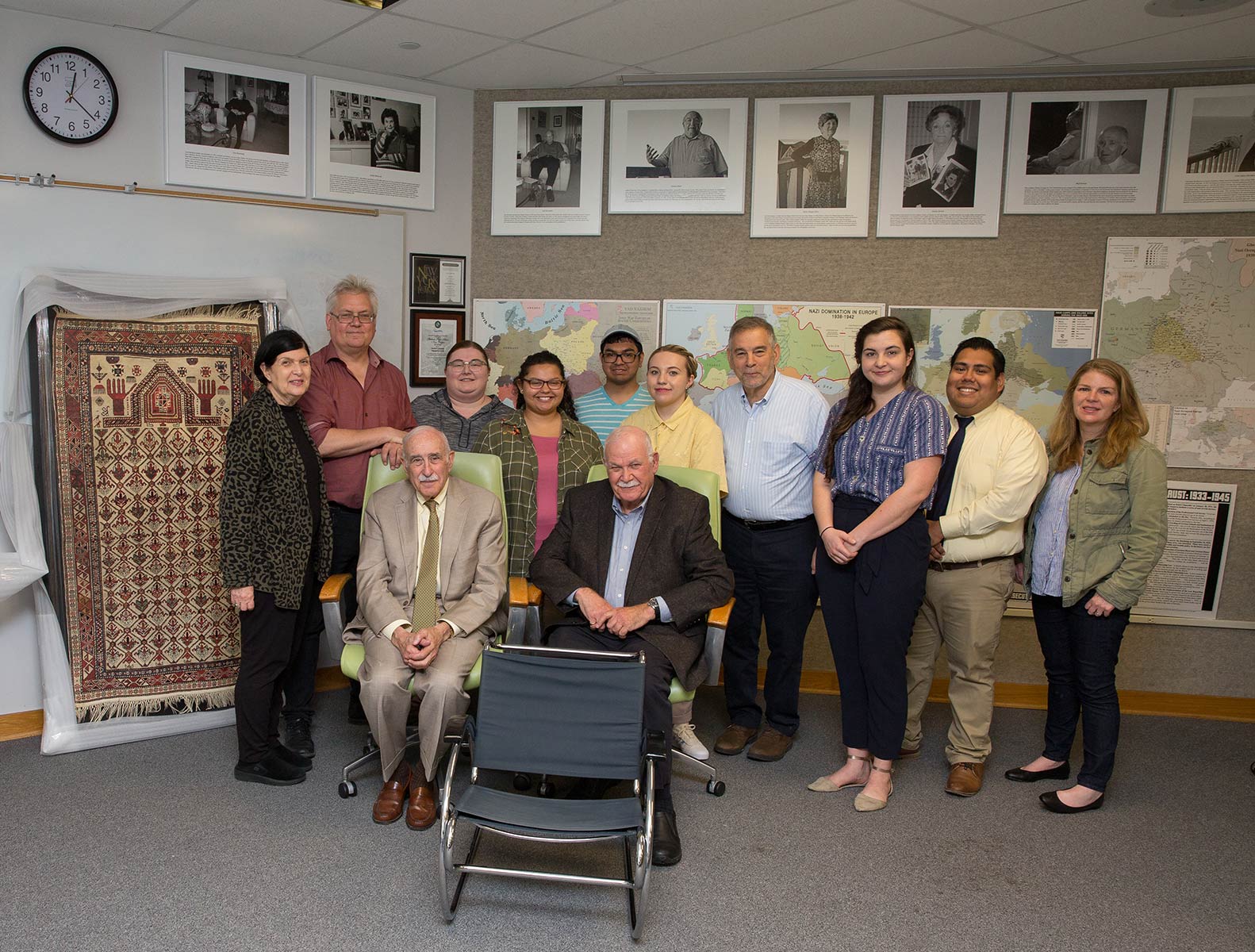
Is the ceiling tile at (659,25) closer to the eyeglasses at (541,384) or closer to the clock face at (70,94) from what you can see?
the eyeglasses at (541,384)

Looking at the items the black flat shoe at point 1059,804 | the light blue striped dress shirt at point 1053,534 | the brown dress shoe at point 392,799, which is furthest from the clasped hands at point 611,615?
the black flat shoe at point 1059,804

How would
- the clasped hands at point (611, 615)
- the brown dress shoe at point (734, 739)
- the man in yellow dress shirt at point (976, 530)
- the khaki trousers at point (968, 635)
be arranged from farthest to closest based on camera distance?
the brown dress shoe at point (734, 739), the khaki trousers at point (968, 635), the man in yellow dress shirt at point (976, 530), the clasped hands at point (611, 615)

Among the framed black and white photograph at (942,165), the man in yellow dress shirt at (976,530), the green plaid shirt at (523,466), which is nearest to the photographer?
the man in yellow dress shirt at (976,530)

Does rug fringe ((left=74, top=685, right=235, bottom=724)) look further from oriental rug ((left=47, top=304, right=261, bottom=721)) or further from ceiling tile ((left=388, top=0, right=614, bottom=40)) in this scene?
ceiling tile ((left=388, top=0, right=614, bottom=40))

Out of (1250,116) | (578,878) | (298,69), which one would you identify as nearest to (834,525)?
(578,878)

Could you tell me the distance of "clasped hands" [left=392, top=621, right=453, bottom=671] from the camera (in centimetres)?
304

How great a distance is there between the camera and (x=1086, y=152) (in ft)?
13.9

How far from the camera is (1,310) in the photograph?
3646 millimetres

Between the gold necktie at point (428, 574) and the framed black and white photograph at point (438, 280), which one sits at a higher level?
the framed black and white photograph at point (438, 280)

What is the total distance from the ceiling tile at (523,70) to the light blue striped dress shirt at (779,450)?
5.85ft

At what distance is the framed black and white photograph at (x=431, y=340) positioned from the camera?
4598 millimetres

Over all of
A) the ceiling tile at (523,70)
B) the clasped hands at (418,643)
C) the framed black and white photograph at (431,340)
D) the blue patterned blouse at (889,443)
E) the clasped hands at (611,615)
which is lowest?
the clasped hands at (418,643)

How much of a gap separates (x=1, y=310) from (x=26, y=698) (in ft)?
5.22

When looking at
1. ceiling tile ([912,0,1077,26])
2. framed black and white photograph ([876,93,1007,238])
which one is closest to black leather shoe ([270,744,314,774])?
framed black and white photograph ([876,93,1007,238])
